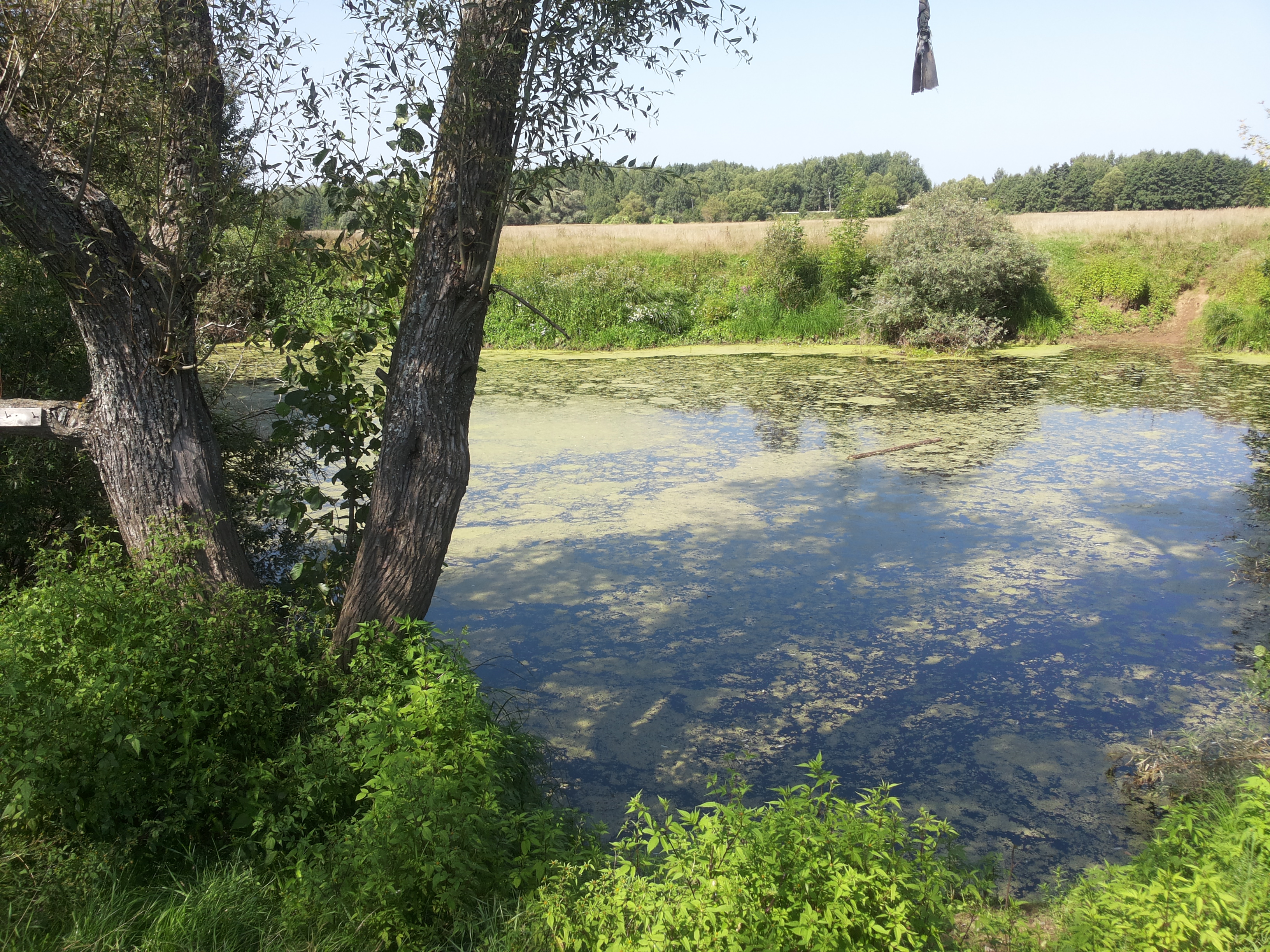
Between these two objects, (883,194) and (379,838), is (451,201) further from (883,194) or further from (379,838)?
(883,194)

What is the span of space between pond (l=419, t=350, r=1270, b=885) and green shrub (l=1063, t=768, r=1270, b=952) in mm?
396

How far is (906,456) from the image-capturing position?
695cm

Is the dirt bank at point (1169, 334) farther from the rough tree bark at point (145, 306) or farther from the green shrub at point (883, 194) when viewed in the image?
the green shrub at point (883, 194)

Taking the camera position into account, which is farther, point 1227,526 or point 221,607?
point 1227,526

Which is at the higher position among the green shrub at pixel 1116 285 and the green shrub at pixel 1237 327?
the green shrub at pixel 1116 285

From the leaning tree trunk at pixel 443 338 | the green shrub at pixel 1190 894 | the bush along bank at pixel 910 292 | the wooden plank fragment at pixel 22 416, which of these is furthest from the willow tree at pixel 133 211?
the bush along bank at pixel 910 292

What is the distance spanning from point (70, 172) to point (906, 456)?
5.71m

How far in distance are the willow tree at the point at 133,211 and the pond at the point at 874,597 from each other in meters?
1.49

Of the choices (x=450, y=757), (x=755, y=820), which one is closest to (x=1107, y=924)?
(x=755, y=820)

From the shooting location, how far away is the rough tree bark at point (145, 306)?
8.66ft

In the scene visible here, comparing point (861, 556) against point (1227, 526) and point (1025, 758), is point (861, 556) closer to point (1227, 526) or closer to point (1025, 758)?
point (1025, 758)

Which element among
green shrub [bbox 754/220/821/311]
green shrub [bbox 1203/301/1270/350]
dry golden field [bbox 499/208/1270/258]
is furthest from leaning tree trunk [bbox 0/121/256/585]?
dry golden field [bbox 499/208/1270/258]

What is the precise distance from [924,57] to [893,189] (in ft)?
141

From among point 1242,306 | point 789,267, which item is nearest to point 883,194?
point 789,267
